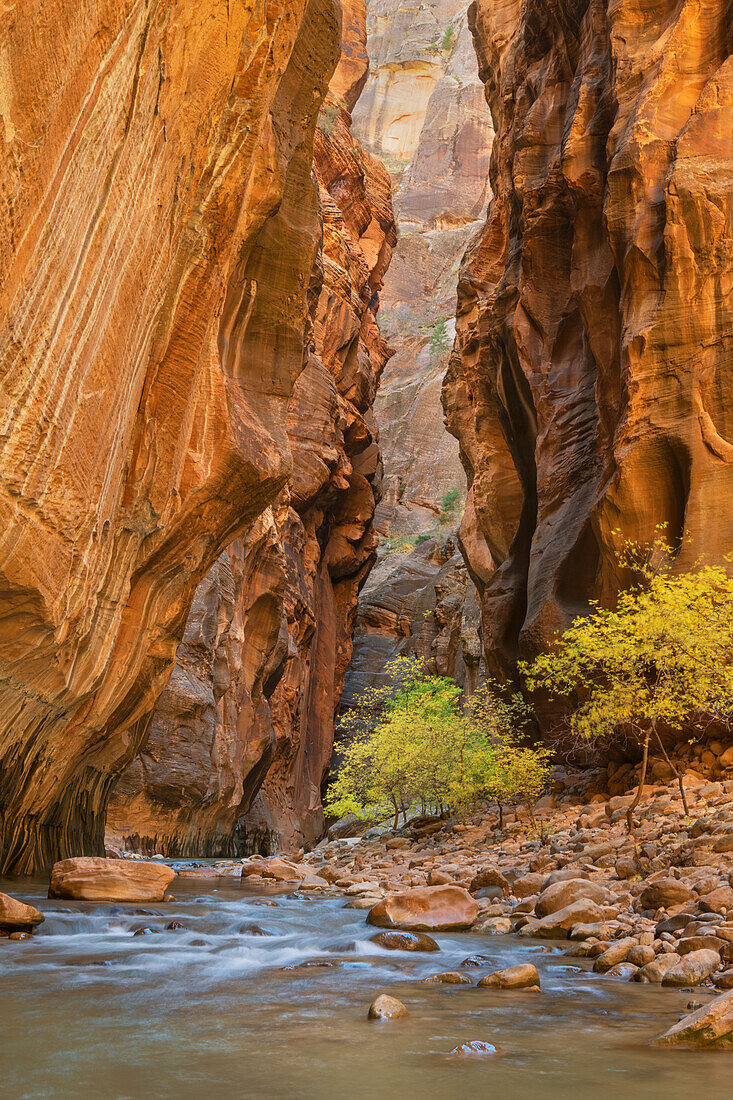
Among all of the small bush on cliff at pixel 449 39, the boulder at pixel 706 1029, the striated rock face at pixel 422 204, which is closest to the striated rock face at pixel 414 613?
the striated rock face at pixel 422 204

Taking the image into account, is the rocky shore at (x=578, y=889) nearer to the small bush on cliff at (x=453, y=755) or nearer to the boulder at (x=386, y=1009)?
the boulder at (x=386, y=1009)

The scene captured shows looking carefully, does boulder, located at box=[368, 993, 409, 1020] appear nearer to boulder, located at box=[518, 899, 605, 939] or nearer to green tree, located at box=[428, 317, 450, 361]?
boulder, located at box=[518, 899, 605, 939]

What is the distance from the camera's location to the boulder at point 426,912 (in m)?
10.7

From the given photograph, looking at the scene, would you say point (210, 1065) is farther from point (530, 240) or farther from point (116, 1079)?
point (530, 240)

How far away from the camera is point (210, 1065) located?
14.6ft

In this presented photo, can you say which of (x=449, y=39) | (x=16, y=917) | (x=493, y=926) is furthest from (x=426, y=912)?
(x=449, y=39)

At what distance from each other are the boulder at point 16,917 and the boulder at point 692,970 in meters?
6.74

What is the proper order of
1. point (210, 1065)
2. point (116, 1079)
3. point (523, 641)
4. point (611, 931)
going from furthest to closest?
point (523, 641), point (611, 931), point (210, 1065), point (116, 1079)

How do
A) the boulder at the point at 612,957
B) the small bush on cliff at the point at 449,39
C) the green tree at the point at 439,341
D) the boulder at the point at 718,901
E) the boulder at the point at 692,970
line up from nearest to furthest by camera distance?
the boulder at the point at 692,970 < the boulder at the point at 612,957 < the boulder at the point at 718,901 < the green tree at the point at 439,341 < the small bush on cliff at the point at 449,39

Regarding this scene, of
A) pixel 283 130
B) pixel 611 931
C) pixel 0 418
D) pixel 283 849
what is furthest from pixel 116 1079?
pixel 283 849

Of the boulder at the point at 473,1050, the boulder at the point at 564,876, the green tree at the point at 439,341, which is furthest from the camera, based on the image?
the green tree at the point at 439,341

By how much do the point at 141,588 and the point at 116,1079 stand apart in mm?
10219

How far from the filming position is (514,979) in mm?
6902

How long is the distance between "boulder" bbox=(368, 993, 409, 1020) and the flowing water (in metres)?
0.11
